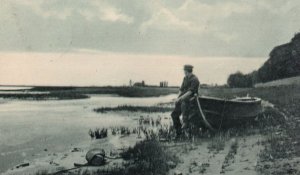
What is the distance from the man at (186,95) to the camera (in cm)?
891

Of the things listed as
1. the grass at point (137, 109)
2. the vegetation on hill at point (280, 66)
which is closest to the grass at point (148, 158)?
the grass at point (137, 109)

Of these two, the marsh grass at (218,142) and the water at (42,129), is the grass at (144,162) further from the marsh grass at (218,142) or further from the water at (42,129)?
the water at (42,129)

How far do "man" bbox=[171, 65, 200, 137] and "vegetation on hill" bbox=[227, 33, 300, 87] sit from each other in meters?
6.55

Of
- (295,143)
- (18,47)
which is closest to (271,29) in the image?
(295,143)

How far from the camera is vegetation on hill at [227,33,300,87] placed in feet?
53.5

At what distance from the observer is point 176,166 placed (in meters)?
7.16

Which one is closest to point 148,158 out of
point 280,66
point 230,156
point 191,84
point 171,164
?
point 171,164

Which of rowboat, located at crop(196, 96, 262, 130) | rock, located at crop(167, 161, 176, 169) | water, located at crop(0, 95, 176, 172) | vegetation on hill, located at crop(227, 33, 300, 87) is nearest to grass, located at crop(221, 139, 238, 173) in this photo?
rock, located at crop(167, 161, 176, 169)

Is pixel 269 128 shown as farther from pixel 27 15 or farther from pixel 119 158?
pixel 27 15

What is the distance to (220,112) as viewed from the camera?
9750mm

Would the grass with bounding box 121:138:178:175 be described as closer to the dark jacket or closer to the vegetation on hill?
the dark jacket

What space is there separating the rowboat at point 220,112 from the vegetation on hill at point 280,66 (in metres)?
5.05

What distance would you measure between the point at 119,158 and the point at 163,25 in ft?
10.7

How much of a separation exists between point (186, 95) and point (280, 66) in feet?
34.3
